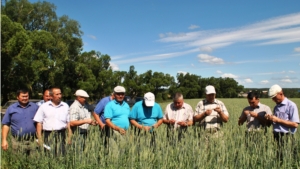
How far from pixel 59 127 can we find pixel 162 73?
5411 centimetres

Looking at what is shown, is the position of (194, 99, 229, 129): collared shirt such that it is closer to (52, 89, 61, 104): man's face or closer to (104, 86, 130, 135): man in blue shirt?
(104, 86, 130, 135): man in blue shirt

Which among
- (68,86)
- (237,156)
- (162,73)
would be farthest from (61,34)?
(237,156)

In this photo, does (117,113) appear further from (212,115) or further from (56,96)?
(212,115)

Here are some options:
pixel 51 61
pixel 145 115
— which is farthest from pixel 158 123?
pixel 51 61

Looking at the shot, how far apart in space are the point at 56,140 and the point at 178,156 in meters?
2.05

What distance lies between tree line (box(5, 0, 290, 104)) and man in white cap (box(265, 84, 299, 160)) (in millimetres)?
19372

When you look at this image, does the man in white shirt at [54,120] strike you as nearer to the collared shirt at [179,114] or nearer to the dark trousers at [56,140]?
the dark trousers at [56,140]

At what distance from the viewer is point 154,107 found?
5.29 metres

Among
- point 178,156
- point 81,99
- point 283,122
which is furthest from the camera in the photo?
point 81,99

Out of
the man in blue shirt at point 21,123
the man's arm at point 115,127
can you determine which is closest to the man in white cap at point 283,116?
the man's arm at point 115,127

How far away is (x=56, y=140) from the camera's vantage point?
497cm

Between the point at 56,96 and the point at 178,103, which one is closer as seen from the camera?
the point at 56,96

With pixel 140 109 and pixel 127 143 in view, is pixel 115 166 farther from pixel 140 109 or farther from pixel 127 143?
pixel 140 109

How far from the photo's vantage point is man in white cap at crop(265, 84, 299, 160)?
14.7 ft
